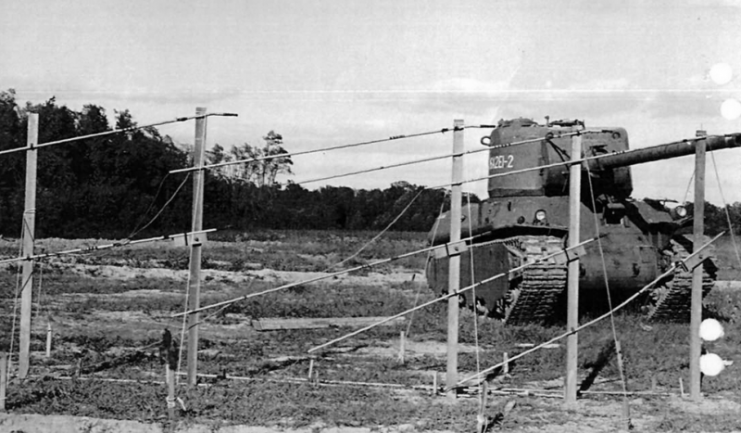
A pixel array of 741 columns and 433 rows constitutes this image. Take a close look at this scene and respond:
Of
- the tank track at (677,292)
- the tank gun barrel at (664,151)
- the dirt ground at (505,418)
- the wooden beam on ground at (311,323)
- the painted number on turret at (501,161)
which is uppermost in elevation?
the painted number on turret at (501,161)

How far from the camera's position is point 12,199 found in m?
23.5

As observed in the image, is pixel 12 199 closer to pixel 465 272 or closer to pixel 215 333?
pixel 215 333

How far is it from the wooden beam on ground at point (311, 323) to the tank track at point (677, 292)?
4.37 m

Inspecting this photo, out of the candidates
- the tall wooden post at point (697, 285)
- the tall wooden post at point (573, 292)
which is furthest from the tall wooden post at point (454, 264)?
the tall wooden post at point (697, 285)

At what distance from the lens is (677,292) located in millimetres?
14602

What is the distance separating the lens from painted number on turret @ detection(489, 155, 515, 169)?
15.9m


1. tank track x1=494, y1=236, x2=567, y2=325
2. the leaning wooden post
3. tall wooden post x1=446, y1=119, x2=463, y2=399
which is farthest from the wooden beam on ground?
the leaning wooden post

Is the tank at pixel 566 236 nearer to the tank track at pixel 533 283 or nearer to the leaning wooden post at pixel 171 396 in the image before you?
the tank track at pixel 533 283

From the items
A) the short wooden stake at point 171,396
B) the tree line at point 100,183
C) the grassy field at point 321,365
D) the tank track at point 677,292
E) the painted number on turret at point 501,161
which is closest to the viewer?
the short wooden stake at point 171,396

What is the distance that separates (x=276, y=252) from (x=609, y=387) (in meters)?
23.1

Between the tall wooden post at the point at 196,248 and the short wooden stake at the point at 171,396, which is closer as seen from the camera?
the short wooden stake at the point at 171,396

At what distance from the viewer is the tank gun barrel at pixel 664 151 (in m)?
9.93

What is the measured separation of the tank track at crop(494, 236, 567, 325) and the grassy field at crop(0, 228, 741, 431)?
27cm

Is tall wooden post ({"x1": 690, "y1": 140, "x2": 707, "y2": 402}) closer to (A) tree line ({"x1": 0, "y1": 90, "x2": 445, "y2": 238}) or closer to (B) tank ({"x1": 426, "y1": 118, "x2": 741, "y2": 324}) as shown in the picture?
(B) tank ({"x1": 426, "y1": 118, "x2": 741, "y2": 324})
